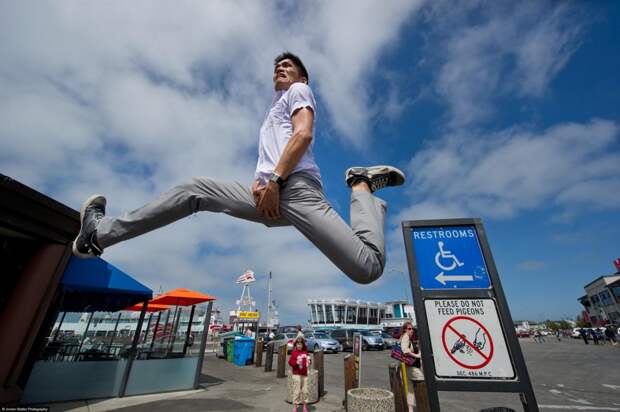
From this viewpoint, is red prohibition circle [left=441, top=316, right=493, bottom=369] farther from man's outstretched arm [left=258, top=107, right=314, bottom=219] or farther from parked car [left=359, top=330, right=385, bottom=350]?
parked car [left=359, top=330, right=385, bottom=350]

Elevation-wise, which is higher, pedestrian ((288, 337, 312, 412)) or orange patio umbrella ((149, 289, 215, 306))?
orange patio umbrella ((149, 289, 215, 306))

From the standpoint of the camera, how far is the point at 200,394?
25.5 feet

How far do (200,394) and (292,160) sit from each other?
27.7ft

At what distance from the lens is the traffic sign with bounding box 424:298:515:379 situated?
2143 millimetres

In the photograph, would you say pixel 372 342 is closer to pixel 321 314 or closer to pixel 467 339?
pixel 467 339

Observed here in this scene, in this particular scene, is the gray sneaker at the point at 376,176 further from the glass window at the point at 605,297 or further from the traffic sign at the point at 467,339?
the glass window at the point at 605,297

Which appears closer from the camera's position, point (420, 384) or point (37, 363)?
point (420, 384)

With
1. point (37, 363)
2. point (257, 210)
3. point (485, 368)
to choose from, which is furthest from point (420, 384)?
point (37, 363)

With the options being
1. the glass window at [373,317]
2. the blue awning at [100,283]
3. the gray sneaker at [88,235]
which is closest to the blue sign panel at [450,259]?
the gray sneaker at [88,235]

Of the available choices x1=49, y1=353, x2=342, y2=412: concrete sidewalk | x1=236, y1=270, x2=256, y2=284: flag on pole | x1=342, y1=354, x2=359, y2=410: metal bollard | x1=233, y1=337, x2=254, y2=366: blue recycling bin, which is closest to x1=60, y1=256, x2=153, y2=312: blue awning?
x1=49, y1=353, x2=342, y2=412: concrete sidewalk

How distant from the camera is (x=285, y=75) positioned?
2.25 metres

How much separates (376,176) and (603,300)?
82.3m

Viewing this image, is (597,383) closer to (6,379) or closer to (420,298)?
(420,298)

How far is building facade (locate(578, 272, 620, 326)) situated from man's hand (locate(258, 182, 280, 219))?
7058 cm
